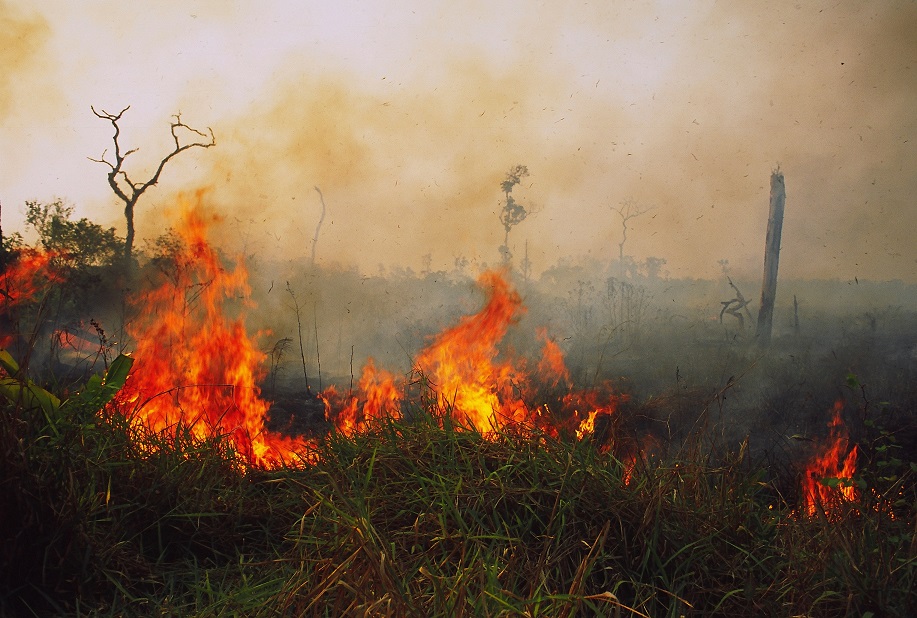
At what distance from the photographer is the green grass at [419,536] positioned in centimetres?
263

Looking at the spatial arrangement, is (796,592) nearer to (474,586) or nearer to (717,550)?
(717,550)

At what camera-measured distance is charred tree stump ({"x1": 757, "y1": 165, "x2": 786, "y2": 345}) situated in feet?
33.5

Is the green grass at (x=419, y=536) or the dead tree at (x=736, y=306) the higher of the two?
the dead tree at (x=736, y=306)

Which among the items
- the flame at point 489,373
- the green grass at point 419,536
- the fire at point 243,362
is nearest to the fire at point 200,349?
the fire at point 243,362

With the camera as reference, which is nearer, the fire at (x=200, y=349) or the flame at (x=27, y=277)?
the fire at (x=200, y=349)

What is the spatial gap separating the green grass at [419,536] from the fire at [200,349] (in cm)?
275

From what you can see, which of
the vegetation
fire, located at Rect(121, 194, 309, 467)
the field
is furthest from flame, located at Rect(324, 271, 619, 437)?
the vegetation

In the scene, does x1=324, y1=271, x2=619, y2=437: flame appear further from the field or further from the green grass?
the green grass

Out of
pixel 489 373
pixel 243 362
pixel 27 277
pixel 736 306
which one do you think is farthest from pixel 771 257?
pixel 27 277

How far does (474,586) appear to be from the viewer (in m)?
2.72

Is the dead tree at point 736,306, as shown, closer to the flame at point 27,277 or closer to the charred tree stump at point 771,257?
the charred tree stump at point 771,257

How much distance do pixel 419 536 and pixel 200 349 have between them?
5.58 m

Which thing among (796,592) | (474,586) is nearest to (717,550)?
(796,592)

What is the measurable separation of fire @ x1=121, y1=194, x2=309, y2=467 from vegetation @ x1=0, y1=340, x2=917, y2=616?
2758 millimetres
